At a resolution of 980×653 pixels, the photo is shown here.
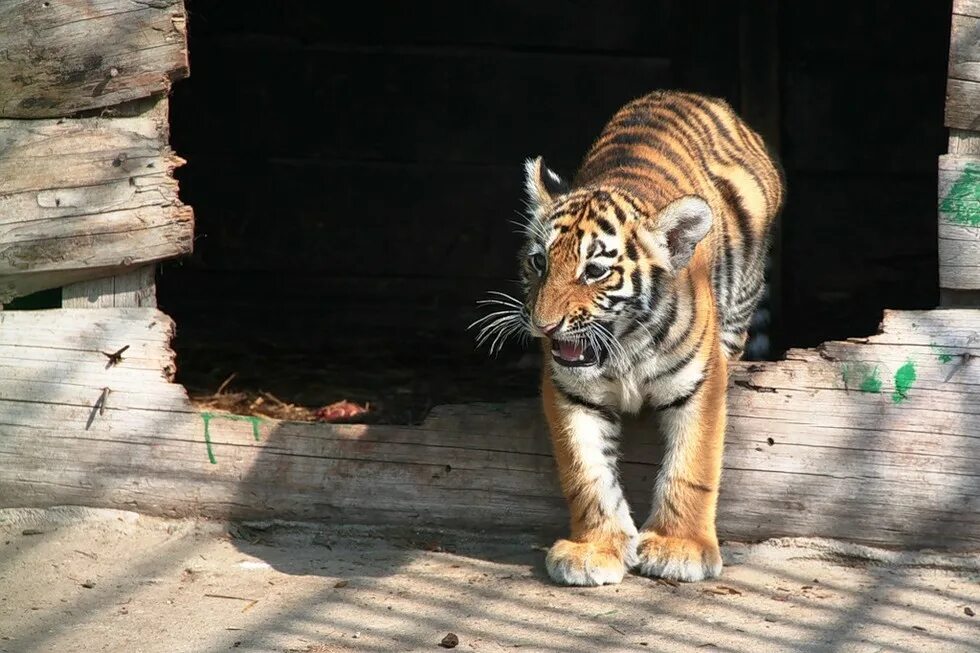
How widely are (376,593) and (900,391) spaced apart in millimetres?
1490

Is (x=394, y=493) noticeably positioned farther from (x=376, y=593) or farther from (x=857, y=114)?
(x=857, y=114)

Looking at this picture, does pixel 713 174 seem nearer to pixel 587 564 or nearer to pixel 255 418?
pixel 587 564

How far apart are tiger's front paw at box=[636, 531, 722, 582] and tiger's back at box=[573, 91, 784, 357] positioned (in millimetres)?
728

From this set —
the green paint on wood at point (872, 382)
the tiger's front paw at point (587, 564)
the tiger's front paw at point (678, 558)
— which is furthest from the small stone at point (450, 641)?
the green paint on wood at point (872, 382)

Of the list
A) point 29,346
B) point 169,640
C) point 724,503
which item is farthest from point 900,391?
point 29,346

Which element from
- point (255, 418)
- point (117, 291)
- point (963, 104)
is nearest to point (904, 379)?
point (963, 104)


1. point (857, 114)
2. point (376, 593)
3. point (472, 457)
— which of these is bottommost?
point (376, 593)

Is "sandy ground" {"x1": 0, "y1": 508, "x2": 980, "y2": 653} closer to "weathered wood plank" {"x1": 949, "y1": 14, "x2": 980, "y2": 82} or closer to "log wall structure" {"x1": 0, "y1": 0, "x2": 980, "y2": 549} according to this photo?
"log wall structure" {"x1": 0, "y1": 0, "x2": 980, "y2": 549}

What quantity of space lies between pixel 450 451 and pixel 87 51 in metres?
1.48

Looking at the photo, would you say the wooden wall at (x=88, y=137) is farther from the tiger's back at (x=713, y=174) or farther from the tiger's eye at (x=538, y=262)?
the tiger's back at (x=713, y=174)

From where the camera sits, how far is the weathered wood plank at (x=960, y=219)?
3441 millimetres

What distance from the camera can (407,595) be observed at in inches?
131

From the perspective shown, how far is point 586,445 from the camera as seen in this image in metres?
3.44

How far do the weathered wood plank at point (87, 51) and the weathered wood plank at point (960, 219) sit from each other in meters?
2.08
